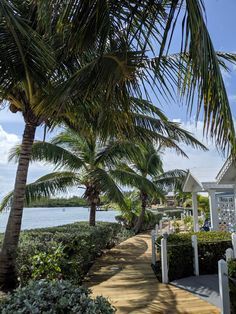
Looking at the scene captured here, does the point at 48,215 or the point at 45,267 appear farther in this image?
the point at 48,215

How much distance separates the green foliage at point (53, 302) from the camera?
300cm

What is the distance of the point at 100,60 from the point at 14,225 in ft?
14.9

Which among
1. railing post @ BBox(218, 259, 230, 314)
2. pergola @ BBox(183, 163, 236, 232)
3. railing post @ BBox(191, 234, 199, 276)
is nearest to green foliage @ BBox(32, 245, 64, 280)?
railing post @ BBox(218, 259, 230, 314)

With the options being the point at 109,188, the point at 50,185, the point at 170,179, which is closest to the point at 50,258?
the point at 109,188

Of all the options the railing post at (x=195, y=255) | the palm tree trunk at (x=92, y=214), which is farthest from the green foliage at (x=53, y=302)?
the palm tree trunk at (x=92, y=214)

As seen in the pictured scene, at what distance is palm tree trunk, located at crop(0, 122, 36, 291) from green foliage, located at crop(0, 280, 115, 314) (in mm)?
3285

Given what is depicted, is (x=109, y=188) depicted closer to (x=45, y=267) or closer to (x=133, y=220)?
(x=45, y=267)

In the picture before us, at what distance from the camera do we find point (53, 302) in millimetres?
3174

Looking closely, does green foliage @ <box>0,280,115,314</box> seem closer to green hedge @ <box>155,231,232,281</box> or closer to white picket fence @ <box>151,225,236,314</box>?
Answer: white picket fence @ <box>151,225,236,314</box>

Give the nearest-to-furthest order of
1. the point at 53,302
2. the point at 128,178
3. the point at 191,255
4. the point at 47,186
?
the point at 53,302
the point at 191,255
the point at 47,186
the point at 128,178

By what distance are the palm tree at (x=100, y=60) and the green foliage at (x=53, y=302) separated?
204 cm

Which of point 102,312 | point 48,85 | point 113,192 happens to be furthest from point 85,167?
point 102,312

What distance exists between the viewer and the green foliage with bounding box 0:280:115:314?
3002mm

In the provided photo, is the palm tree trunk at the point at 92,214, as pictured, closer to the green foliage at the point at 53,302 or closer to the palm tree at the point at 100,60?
the palm tree at the point at 100,60
